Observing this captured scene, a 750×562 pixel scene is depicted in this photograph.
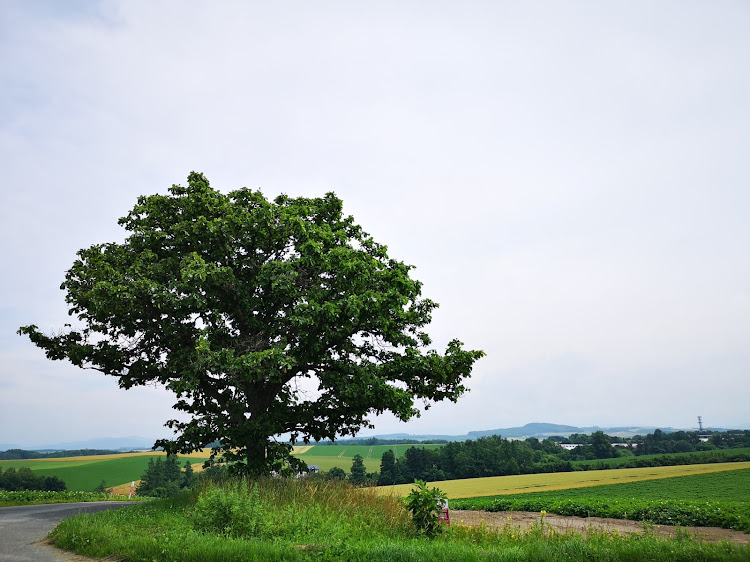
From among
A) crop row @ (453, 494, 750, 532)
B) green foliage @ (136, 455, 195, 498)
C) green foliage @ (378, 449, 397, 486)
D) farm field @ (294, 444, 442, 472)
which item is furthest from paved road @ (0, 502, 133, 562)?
farm field @ (294, 444, 442, 472)

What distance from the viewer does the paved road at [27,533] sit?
376 inches

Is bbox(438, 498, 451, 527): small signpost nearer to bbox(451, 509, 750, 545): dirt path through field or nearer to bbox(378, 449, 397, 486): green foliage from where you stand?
bbox(451, 509, 750, 545): dirt path through field

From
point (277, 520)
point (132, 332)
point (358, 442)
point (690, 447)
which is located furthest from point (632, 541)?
point (358, 442)

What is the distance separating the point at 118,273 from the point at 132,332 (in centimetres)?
302

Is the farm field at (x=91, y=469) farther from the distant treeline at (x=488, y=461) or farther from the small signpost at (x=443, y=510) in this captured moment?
the small signpost at (x=443, y=510)

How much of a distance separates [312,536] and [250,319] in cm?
928

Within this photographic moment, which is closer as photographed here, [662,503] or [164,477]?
[662,503]

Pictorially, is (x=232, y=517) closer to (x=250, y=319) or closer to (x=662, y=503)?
(x=250, y=319)

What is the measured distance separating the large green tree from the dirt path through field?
4301 millimetres

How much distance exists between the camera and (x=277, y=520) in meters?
10.3

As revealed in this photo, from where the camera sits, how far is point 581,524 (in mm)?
14500

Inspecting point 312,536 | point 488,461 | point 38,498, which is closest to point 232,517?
point 312,536

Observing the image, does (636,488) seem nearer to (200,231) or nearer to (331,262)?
(331,262)

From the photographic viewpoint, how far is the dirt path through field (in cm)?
1184
